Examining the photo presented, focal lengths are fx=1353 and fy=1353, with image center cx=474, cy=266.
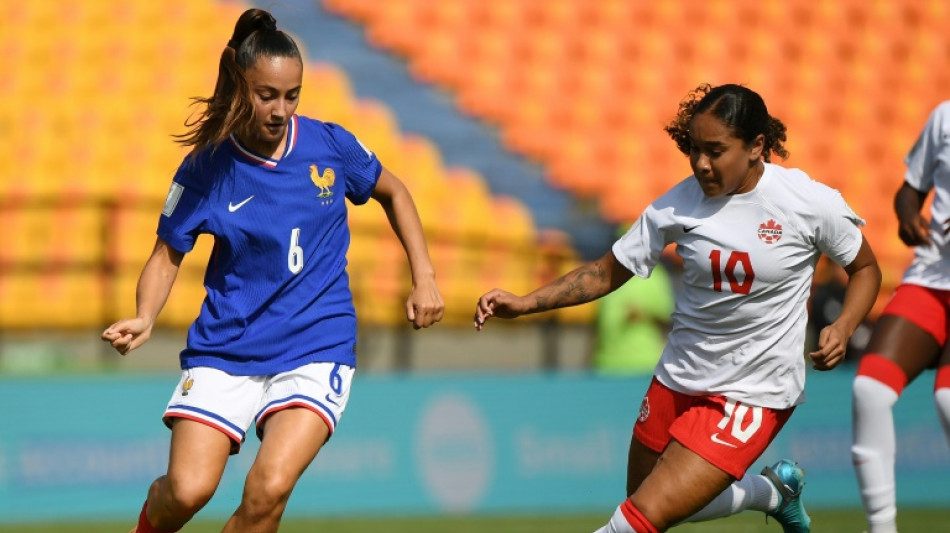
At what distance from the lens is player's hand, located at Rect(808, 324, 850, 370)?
4.97 meters

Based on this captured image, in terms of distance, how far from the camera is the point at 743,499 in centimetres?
573

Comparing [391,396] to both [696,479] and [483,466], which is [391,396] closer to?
[483,466]

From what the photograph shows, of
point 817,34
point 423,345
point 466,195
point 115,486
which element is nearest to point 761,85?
point 817,34

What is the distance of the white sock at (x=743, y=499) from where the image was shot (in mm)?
5688

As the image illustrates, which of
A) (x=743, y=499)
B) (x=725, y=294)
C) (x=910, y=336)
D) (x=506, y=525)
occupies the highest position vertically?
(x=725, y=294)

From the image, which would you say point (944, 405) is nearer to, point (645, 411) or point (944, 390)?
point (944, 390)

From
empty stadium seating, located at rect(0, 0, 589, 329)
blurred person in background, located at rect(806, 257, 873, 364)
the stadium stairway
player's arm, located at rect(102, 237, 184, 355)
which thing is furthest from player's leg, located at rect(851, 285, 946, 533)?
the stadium stairway

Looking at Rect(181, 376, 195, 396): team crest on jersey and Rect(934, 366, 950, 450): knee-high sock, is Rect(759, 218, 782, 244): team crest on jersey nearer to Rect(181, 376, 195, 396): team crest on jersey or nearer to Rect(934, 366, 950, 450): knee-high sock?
Rect(934, 366, 950, 450): knee-high sock

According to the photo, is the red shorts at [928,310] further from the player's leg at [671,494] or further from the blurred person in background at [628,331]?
the blurred person in background at [628,331]

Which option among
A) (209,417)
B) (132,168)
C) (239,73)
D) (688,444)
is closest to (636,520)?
(688,444)

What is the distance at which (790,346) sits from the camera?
5.20 m

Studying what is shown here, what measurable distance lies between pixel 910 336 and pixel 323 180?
2719mm

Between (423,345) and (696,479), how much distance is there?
815 cm

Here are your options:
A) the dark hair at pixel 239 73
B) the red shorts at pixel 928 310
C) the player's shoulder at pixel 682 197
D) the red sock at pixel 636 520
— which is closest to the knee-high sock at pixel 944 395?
the red shorts at pixel 928 310
